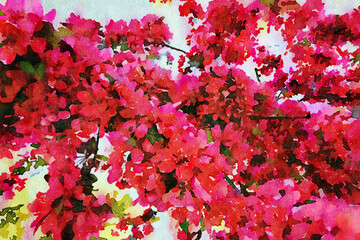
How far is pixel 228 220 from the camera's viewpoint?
92 cm

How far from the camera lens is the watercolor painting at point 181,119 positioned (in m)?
0.87

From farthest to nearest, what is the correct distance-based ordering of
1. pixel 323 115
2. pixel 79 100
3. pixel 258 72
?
pixel 258 72 → pixel 323 115 → pixel 79 100

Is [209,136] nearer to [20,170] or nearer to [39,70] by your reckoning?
[39,70]

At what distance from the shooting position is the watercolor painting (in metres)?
0.87

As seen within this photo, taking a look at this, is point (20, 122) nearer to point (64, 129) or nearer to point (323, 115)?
point (64, 129)

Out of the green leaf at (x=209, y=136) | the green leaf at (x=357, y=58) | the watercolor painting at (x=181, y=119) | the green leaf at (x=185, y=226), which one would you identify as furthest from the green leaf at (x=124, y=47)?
the green leaf at (x=357, y=58)

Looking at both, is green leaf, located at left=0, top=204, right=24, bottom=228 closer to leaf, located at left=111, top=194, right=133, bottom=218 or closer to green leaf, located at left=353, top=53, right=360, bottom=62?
leaf, located at left=111, top=194, right=133, bottom=218

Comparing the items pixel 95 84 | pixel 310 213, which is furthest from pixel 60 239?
pixel 310 213

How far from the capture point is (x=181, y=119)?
2.92ft

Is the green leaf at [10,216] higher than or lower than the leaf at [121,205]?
higher

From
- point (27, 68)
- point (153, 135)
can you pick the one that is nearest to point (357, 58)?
point (153, 135)

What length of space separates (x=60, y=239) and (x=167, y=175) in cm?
35

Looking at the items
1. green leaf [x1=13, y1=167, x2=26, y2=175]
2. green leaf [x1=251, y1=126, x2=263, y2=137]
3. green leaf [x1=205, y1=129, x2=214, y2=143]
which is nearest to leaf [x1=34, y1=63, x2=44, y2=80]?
green leaf [x1=13, y1=167, x2=26, y2=175]

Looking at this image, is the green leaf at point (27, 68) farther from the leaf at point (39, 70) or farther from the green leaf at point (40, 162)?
the green leaf at point (40, 162)
